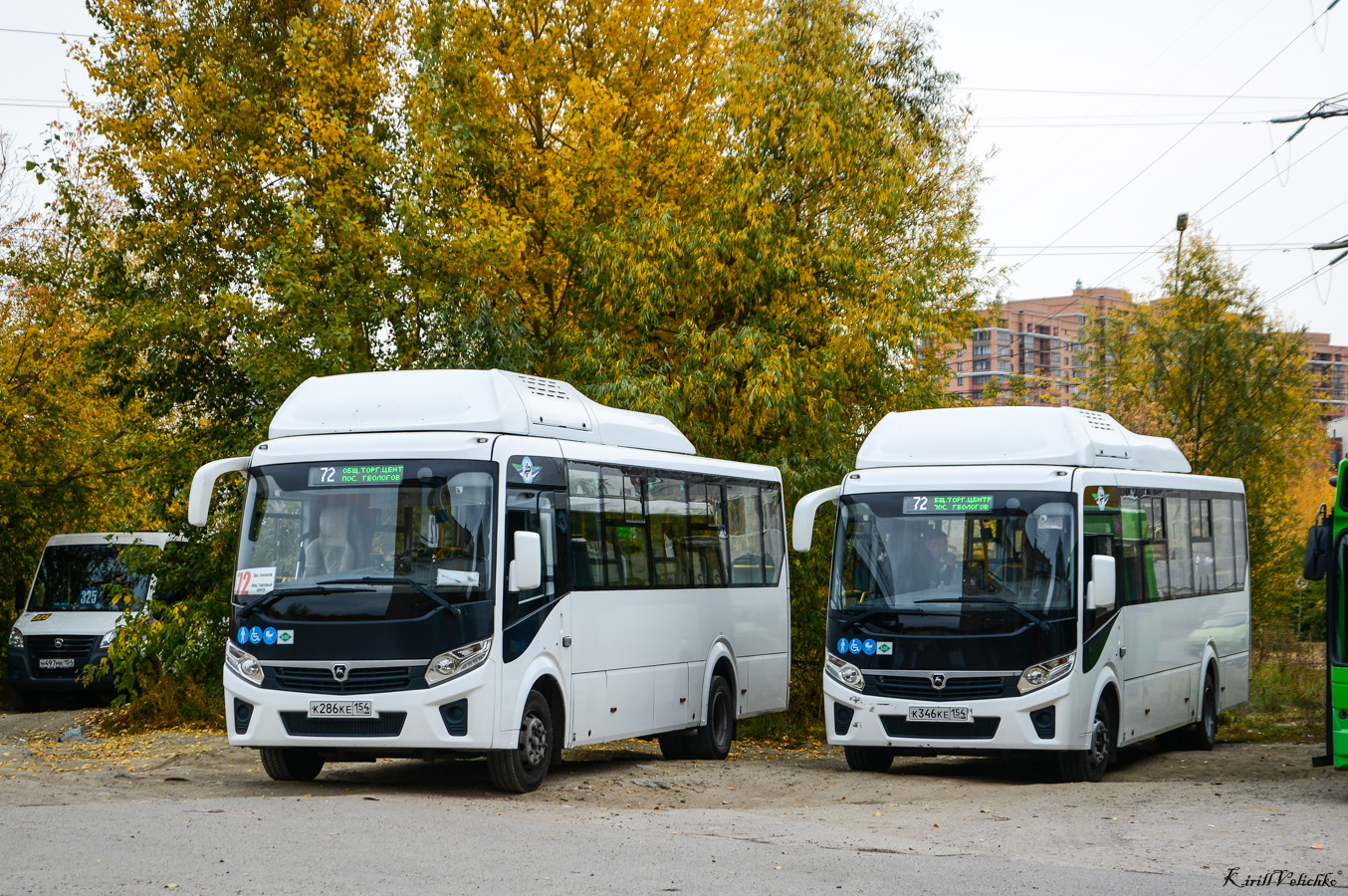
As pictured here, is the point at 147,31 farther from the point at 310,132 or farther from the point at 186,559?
the point at 186,559

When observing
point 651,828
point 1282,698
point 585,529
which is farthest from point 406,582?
point 1282,698

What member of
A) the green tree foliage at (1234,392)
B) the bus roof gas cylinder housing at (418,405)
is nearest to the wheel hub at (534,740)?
the bus roof gas cylinder housing at (418,405)

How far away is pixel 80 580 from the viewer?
1001 inches

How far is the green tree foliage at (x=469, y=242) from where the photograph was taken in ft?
Result: 68.0

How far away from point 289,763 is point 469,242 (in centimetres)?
897

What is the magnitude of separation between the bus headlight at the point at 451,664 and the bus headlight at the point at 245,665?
57.7 inches

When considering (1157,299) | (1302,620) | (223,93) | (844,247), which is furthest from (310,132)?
(1302,620)

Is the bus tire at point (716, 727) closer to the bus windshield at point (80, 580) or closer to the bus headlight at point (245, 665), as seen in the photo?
the bus headlight at point (245, 665)

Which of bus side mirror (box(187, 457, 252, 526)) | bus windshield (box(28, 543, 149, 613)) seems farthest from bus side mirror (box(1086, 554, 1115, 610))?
bus windshield (box(28, 543, 149, 613))

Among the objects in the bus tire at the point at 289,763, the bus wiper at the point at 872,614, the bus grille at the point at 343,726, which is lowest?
the bus tire at the point at 289,763

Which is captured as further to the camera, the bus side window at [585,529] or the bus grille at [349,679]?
the bus side window at [585,529]

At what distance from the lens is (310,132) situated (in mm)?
20859

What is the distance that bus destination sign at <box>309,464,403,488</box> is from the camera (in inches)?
485

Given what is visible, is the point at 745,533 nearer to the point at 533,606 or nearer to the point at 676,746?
the point at 676,746
